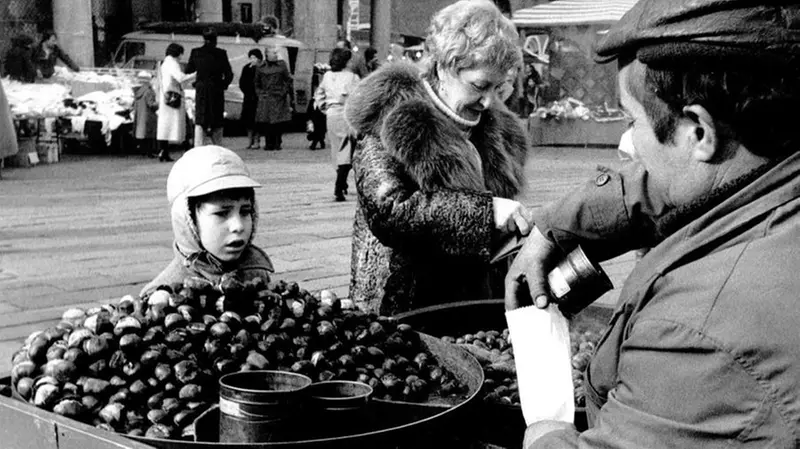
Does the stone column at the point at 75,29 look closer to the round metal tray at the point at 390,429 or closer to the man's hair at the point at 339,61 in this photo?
the man's hair at the point at 339,61

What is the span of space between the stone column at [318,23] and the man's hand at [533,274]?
2497 cm

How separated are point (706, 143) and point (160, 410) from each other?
1.09 meters

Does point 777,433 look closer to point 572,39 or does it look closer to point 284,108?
point 284,108

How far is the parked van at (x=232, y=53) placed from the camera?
1770 centimetres

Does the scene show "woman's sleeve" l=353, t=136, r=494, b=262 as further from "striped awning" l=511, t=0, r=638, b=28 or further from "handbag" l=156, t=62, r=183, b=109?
"striped awning" l=511, t=0, r=638, b=28

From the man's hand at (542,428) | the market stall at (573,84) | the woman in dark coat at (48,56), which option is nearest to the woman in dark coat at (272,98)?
the woman in dark coat at (48,56)

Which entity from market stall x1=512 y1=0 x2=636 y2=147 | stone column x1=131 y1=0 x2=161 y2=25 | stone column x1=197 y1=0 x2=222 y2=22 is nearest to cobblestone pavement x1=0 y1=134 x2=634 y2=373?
market stall x1=512 y1=0 x2=636 y2=147

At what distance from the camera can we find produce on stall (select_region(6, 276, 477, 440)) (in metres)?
1.77

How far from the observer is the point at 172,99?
13344mm

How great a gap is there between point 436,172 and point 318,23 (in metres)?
24.5

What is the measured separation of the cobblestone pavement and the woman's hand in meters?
0.61

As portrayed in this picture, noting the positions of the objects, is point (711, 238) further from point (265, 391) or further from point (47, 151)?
point (47, 151)

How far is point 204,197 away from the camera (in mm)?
2943

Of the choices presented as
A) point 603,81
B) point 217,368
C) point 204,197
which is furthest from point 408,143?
point 603,81
